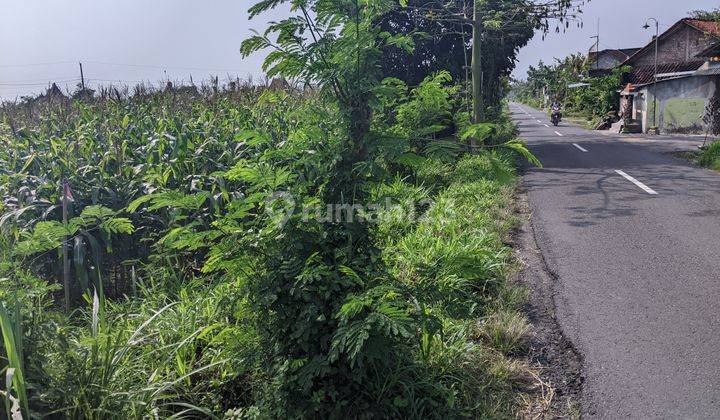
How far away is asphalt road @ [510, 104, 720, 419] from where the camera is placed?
3260mm

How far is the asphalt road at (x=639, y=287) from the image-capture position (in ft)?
10.7

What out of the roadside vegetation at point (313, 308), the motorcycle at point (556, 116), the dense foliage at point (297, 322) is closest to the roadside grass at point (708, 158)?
the dense foliage at point (297, 322)

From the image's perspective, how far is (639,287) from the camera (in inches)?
196

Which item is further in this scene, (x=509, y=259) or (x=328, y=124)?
(x=509, y=259)

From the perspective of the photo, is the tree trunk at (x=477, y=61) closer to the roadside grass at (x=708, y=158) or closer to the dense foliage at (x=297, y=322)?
the roadside grass at (x=708, y=158)

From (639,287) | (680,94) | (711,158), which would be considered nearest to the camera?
(639,287)

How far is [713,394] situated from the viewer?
320 cm

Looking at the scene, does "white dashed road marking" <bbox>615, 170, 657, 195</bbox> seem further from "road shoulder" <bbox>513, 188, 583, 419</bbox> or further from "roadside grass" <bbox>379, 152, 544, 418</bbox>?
"roadside grass" <bbox>379, 152, 544, 418</bbox>

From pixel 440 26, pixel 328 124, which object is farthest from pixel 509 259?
pixel 440 26

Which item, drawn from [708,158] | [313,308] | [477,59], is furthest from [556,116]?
[313,308]

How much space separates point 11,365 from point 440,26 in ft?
52.6

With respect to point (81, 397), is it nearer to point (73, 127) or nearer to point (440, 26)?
point (73, 127)

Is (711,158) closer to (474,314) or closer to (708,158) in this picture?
(708,158)

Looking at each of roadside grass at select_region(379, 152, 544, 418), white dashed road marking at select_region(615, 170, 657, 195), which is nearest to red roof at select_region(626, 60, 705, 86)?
white dashed road marking at select_region(615, 170, 657, 195)
